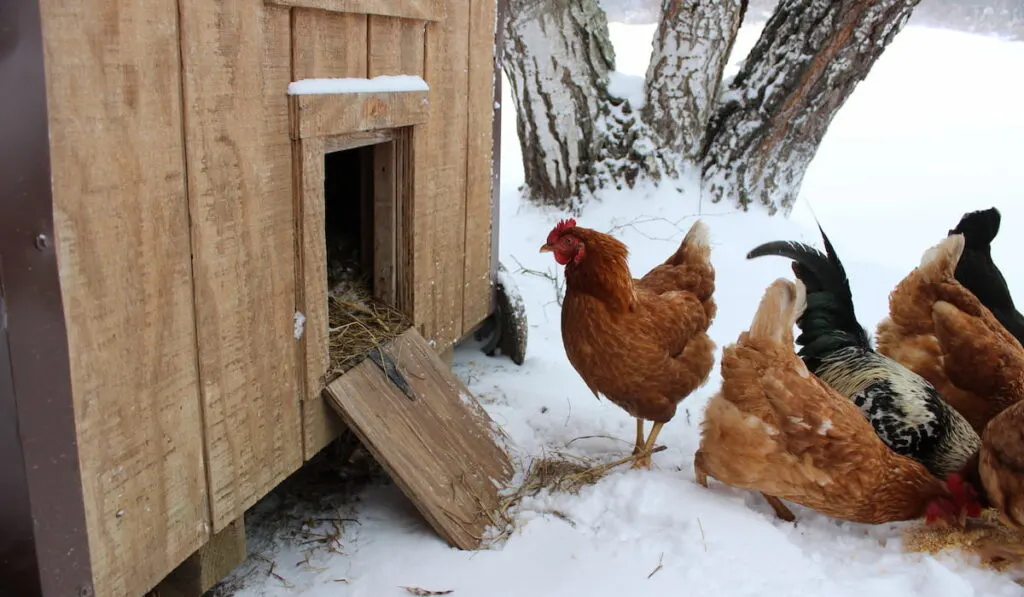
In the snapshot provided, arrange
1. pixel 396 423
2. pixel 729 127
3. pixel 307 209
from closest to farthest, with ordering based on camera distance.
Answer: pixel 307 209, pixel 396 423, pixel 729 127

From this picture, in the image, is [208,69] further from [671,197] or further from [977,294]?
[671,197]

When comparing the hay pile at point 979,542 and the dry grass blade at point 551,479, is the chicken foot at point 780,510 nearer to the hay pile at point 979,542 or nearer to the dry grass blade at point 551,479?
the hay pile at point 979,542

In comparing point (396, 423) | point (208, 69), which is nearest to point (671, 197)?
point (396, 423)

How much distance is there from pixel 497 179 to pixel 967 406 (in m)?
Result: 2.34

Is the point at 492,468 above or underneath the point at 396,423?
underneath

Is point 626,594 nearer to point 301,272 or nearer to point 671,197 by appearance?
point 301,272

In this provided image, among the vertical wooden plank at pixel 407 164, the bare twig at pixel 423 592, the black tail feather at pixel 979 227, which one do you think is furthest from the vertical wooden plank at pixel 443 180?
the black tail feather at pixel 979 227

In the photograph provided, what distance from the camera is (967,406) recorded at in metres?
3.50

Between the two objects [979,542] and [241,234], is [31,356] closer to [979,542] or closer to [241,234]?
[241,234]

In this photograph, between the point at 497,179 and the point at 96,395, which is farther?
the point at 497,179

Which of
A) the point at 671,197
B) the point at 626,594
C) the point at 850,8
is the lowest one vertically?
the point at 626,594

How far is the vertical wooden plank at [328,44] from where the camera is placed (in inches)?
85.7

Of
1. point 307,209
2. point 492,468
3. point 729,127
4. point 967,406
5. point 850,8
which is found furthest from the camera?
point 729,127

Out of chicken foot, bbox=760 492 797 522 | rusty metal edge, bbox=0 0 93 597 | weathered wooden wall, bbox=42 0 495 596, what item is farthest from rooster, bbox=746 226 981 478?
rusty metal edge, bbox=0 0 93 597
